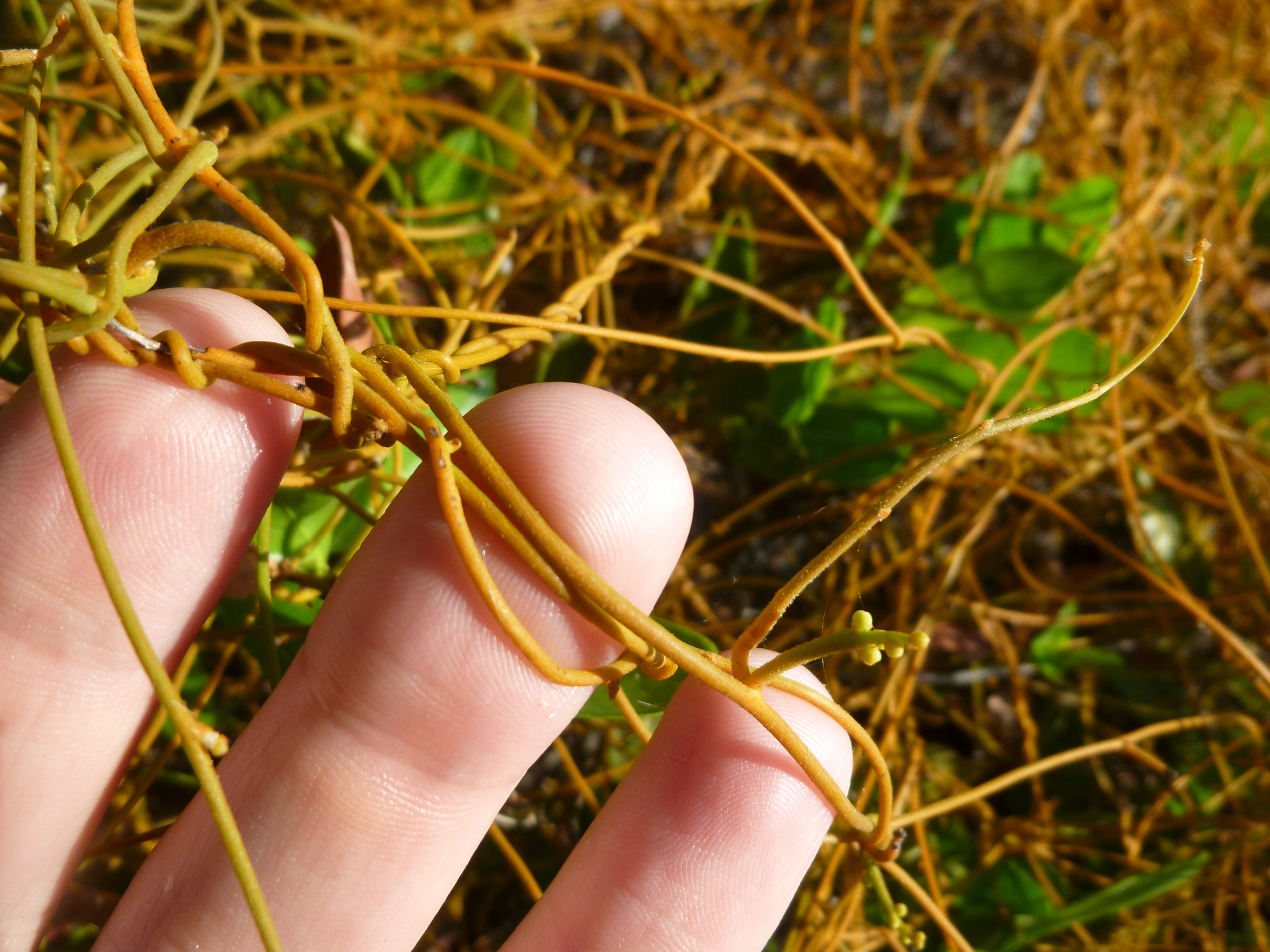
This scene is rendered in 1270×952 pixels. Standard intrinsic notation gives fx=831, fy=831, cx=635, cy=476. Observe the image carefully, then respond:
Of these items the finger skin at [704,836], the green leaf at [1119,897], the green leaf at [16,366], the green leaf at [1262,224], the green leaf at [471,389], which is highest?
the green leaf at [1262,224]

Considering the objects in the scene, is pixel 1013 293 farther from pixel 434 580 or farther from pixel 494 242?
pixel 434 580

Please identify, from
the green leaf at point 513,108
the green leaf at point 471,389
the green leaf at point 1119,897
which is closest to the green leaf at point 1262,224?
the green leaf at point 1119,897

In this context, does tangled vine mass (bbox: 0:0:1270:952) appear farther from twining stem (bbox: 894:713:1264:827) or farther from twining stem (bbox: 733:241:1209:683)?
twining stem (bbox: 733:241:1209:683)

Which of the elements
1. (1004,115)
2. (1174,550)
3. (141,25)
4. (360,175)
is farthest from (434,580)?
(1004,115)

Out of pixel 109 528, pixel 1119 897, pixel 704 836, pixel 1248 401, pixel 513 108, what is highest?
pixel 513 108

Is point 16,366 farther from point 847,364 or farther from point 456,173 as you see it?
point 847,364

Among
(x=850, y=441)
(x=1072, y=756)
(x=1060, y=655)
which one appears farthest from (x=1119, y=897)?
(x=850, y=441)

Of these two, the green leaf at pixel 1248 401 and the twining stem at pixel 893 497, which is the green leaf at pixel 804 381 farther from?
the green leaf at pixel 1248 401
